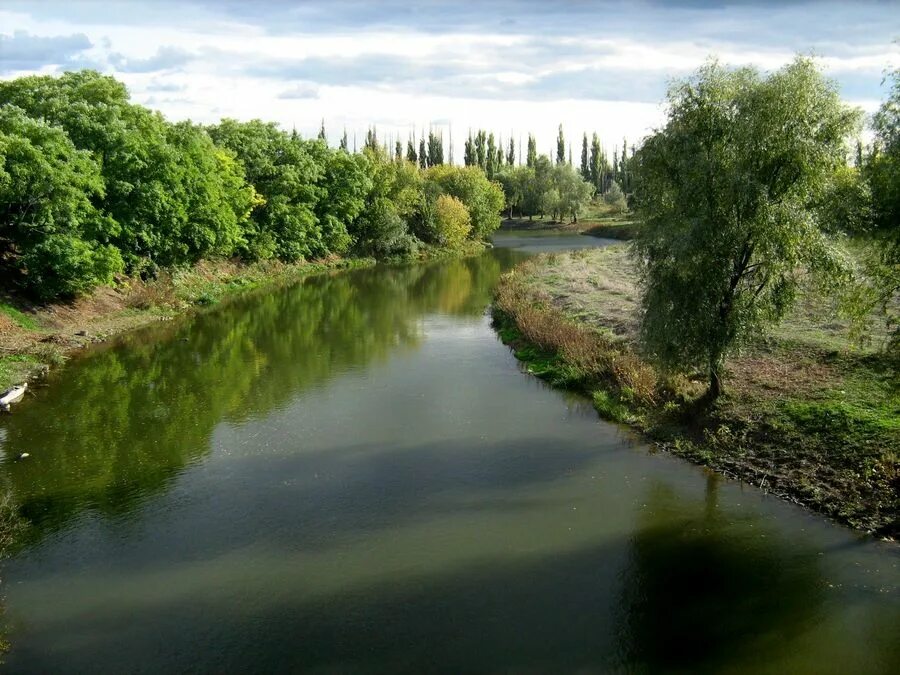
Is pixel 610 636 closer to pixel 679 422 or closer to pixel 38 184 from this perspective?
pixel 679 422

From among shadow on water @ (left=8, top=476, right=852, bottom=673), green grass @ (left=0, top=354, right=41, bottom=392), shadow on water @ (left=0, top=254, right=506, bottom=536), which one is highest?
green grass @ (left=0, top=354, right=41, bottom=392)

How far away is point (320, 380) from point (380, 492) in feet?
37.4

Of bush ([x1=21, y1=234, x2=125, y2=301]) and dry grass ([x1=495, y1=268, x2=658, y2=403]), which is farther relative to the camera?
bush ([x1=21, y1=234, x2=125, y2=301])

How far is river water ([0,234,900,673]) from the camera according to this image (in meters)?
Result: 12.2

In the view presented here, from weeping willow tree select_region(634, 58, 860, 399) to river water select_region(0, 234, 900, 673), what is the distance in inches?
179

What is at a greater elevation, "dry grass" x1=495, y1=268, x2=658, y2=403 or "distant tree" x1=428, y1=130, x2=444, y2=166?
"distant tree" x1=428, y1=130, x2=444, y2=166

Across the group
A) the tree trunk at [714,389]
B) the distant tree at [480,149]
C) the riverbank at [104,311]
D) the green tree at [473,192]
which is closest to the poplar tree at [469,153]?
the distant tree at [480,149]

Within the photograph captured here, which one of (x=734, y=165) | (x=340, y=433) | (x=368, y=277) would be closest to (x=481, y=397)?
(x=340, y=433)

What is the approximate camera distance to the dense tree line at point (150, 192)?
3188 cm

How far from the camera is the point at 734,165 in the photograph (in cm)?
1911

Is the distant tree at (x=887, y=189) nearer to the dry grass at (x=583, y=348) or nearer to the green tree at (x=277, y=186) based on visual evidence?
the dry grass at (x=583, y=348)

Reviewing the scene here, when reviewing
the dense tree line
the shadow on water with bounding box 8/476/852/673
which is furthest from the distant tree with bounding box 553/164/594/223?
the shadow on water with bounding box 8/476/852/673

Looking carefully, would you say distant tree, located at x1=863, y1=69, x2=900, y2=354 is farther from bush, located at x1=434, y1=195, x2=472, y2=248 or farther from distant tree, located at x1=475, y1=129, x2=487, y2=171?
distant tree, located at x1=475, y1=129, x2=487, y2=171

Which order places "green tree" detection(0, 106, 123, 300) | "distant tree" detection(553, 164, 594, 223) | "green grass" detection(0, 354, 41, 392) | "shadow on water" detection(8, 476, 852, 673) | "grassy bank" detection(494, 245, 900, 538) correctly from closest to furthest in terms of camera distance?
"shadow on water" detection(8, 476, 852, 673), "grassy bank" detection(494, 245, 900, 538), "green grass" detection(0, 354, 41, 392), "green tree" detection(0, 106, 123, 300), "distant tree" detection(553, 164, 594, 223)
